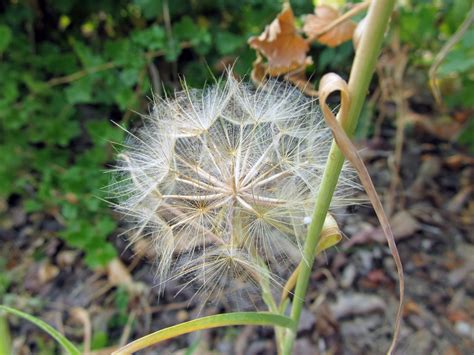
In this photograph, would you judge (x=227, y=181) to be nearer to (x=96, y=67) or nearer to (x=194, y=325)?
(x=194, y=325)

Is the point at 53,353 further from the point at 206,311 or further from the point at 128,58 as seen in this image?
the point at 128,58

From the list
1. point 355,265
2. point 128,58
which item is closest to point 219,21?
point 128,58

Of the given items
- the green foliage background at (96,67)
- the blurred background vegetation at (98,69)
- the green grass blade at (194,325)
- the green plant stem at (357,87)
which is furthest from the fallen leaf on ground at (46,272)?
the green plant stem at (357,87)

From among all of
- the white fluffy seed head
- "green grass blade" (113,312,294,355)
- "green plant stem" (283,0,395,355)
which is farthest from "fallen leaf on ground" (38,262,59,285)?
"green plant stem" (283,0,395,355)

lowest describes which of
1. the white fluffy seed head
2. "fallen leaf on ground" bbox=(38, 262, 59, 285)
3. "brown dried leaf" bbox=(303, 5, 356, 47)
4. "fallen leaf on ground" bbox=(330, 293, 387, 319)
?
"fallen leaf on ground" bbox=(330, 293, 387, 319)

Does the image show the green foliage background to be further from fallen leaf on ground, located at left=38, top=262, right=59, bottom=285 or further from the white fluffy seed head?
the white fluffy seed head

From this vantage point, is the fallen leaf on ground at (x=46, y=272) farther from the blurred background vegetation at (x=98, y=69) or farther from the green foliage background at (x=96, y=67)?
the green foliage background at (x=96, y=67)
